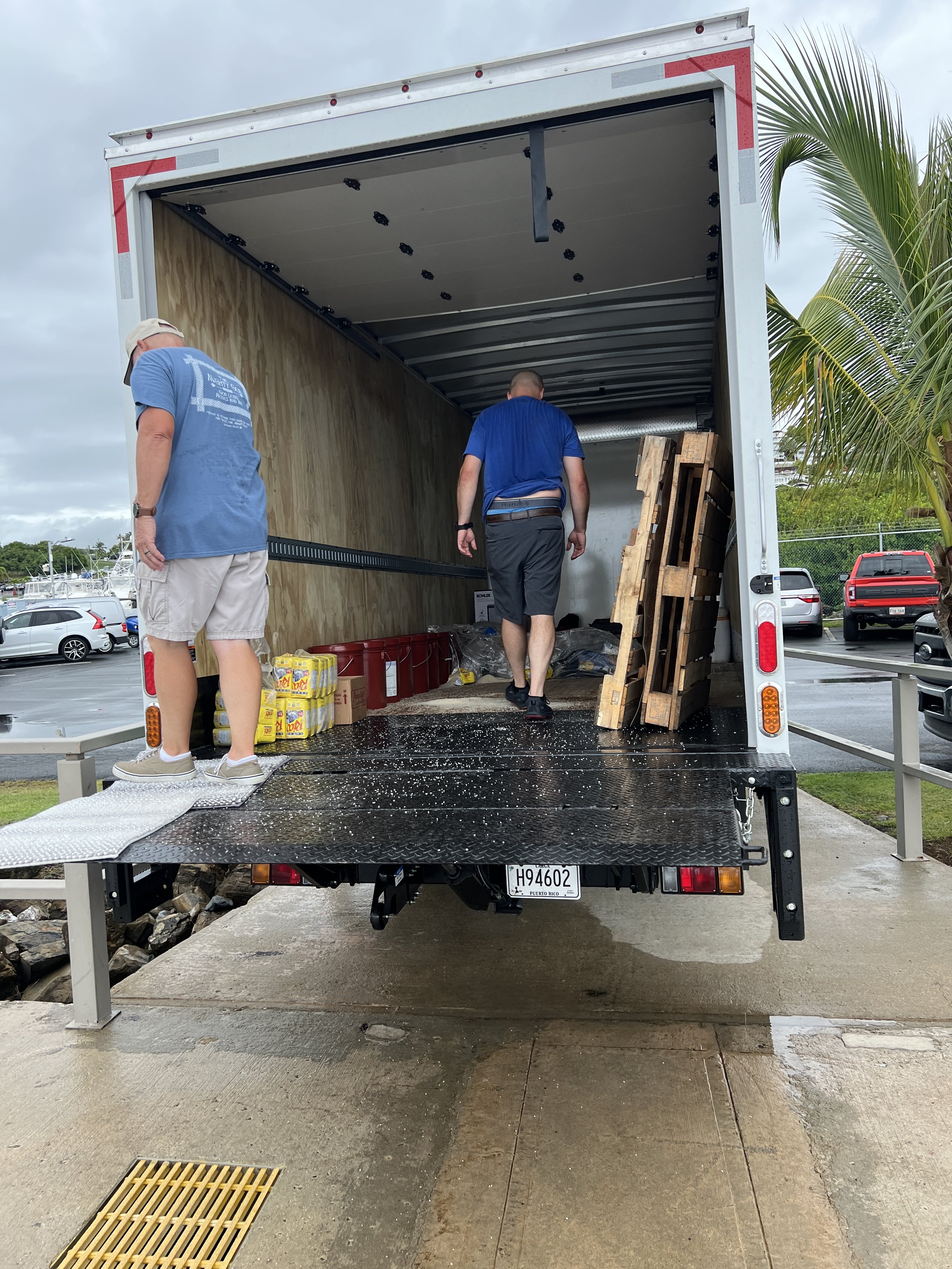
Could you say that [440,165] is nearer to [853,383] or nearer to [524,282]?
[524,282]

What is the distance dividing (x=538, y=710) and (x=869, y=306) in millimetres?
3874

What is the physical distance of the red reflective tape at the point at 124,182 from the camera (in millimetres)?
3520

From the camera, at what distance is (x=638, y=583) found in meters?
3.71

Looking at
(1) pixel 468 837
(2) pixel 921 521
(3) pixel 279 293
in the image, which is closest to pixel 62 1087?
(1) pixel 468 837

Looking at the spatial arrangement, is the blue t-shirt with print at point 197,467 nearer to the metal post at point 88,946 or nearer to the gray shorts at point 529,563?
the metal post at point 88,946

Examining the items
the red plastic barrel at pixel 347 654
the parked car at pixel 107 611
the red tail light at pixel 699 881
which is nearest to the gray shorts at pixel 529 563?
the red plastic barrel at pixel 347 654

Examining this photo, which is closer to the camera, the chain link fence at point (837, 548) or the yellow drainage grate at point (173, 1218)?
the yellow drainage grate at point (173, 1218)

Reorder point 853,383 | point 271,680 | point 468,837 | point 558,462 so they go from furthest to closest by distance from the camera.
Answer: point 853,383 < point 558,462 < point 271,680 < point 468,837

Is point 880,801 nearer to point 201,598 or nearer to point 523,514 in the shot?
point 523,514

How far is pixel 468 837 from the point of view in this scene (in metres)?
2.48

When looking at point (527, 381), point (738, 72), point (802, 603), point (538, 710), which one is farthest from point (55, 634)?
point (738, 72)

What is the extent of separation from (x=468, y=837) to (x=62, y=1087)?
159 cm

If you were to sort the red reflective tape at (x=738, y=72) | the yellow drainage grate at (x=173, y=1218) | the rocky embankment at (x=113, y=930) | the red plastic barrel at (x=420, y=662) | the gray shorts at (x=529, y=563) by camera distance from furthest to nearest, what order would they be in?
the red plastic barrel at (x=420, y=662) < the gray shorts at (x=529, y=563) < the rocky embankment at (x=113, y=930) < the red reflective tape at (x=738, y=72) < the yellow drainage grate at (x=173, y=1218)

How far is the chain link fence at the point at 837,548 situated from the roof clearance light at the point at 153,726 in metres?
23.4
